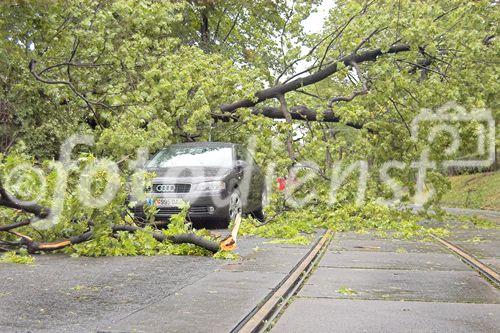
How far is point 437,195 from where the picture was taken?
15.1 meters

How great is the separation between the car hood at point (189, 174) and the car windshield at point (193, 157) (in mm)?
236

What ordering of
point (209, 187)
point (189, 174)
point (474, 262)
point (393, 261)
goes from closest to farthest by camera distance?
point (474, 262)
point (393, 261)
point (209, 187)
point (189, 174)

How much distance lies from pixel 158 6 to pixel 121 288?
12.4 meters

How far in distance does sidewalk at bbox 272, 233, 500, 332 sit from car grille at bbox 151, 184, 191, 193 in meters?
4.21

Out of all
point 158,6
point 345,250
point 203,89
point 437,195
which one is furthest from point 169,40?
point 345,250

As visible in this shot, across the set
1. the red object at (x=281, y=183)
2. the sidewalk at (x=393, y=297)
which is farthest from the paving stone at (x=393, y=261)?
the red object at (x=281, y=183)

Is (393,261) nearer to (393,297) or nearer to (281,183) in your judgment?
(393,297)

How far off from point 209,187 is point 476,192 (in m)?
25.0

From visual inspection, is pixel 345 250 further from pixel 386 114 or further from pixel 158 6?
pixel 158 6

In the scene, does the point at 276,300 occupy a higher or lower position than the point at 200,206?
lower

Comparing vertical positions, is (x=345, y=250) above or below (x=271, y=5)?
below

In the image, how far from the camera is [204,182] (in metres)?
13.0

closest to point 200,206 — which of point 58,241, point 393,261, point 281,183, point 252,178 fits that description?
point 252,178

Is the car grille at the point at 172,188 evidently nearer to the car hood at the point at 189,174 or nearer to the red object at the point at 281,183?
the car hood at the point at 189,174
